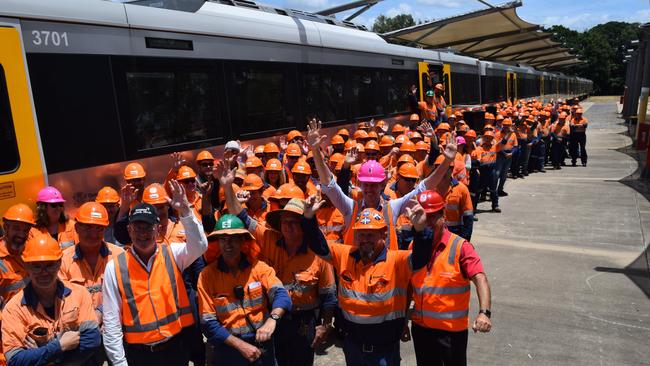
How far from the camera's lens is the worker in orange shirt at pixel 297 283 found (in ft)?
11.2

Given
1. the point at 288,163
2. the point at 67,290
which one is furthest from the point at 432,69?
the point at 67,290

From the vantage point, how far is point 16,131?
4.46m

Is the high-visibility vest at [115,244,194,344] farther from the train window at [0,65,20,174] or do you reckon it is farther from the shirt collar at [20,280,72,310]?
the train window at [0,65,20,174]

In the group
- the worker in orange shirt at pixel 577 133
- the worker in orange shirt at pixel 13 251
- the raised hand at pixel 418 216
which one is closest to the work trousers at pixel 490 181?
the worker in orange shirt at pixel 577 133

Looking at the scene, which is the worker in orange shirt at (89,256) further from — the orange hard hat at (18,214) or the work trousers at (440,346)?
the work trousers at (440,346)

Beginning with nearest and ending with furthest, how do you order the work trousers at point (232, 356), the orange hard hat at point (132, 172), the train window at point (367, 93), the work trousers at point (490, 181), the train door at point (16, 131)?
the work trousers at point (232, 356)
the train door at point (16, 131)
the orange hard hat at point (132, 172)
the work trousers at point (490, 181)
the train window at point (367, 93)

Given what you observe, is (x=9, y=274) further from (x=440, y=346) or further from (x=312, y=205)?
(x=440, y=346)

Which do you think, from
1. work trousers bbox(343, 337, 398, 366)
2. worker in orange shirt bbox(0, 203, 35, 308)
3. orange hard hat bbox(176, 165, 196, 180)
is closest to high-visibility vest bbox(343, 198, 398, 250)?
work trousers bbox(343, 337, 398, 366)

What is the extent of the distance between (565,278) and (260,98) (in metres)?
5.22

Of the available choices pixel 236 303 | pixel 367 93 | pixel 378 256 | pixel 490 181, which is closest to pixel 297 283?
pixel 236 303

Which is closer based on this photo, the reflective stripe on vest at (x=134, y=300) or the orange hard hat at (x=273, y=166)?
the reflective stripe on vest at (x=134, y=300)

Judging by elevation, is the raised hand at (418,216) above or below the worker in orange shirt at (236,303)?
above

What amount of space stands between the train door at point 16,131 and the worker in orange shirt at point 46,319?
1.97 m

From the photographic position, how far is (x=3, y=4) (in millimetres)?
4379
